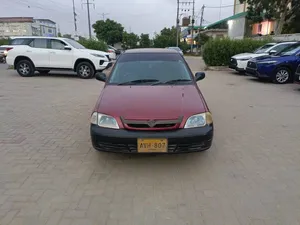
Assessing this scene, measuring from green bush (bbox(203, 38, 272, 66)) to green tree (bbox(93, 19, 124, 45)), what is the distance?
3522cm

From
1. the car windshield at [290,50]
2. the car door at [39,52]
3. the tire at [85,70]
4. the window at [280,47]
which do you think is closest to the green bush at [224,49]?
the window at [280,47]

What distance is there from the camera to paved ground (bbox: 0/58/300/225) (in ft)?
7.84

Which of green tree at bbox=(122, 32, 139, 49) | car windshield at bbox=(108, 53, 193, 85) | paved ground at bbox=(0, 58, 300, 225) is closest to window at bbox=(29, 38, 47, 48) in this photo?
paved ground at bbox=(0, 58, 300, 225)

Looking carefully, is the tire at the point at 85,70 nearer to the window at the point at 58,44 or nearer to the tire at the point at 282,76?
the window at the point at 58,44

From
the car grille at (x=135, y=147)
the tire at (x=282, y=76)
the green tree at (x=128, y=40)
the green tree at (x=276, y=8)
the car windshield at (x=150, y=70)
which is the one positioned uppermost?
the green tree at (x=276, y=8)

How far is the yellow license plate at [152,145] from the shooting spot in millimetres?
2863

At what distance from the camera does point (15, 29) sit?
64938mm

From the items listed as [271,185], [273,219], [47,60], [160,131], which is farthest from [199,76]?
[47,60]

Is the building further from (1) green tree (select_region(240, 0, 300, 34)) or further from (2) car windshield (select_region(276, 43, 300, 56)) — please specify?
(2) car windshield (select_region(276, 43, 300, 56))

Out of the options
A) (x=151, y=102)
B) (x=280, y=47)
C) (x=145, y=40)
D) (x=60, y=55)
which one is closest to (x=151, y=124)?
(x=151, y=102)

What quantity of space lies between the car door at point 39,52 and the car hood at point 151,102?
852 centimetres

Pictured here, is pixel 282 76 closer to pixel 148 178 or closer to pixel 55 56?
pixel 148 178

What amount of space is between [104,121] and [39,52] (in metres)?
9.45

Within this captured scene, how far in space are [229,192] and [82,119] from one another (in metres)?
3.59
